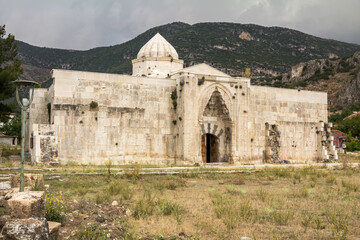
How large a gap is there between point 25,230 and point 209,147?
2374 cm

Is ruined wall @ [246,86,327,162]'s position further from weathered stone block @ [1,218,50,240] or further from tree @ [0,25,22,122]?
weathered stone block @ [1,218,50,240]

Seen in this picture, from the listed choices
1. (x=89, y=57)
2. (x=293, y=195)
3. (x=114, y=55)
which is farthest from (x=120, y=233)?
(x=89, y=57)

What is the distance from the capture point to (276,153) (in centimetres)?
2875

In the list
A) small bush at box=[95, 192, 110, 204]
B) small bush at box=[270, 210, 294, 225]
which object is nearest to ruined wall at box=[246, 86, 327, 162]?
small bush at box=[95, 192, 110, 204]

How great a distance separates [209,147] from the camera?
1160 inches

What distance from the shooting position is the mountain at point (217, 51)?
254 feet

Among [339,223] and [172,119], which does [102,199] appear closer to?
[339,223]

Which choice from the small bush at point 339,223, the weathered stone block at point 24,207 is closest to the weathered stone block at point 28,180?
the weathered stone block at point 24,207

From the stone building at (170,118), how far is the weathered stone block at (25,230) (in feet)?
54.5

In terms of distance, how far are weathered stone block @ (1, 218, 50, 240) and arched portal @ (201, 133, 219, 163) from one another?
73.9 feet

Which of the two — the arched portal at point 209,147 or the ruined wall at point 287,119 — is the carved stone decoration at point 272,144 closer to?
the ruined wall at point 287,119

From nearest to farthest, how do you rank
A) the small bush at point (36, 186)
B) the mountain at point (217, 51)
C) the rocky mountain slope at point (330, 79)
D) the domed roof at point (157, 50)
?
the small bush at point (36, 186)
the domed roof at point (157, 50)
the mountain at point (217, 51)
the rocky mountain slope at point (330, 79)

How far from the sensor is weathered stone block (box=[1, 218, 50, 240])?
20.0ft

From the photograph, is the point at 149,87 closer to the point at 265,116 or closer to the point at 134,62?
the point at 134,62
